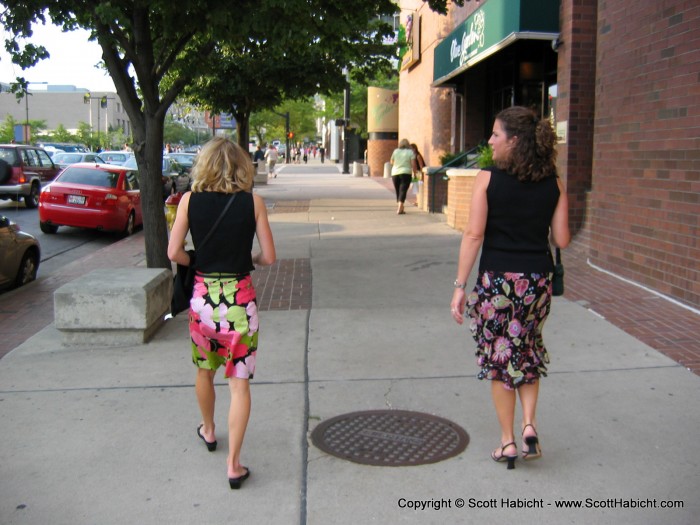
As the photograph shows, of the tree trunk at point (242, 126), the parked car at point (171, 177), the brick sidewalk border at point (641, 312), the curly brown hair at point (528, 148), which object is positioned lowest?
the brick sidewalk border at point (641, 312)

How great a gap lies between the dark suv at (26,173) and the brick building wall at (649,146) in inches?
645

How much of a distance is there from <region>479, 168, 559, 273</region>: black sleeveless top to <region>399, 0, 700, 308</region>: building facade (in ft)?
12.8

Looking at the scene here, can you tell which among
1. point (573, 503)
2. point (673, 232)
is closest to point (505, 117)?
point (573, 503)

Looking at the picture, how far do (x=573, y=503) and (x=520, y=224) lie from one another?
136cm

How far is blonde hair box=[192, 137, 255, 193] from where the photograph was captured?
3.72 m

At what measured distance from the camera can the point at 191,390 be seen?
17.3 feet

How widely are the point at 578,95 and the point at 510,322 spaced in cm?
746

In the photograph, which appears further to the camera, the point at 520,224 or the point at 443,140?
the point at 443,140

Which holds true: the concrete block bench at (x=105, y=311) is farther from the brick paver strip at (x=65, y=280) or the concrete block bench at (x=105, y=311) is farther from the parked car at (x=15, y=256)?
the parked car at (x=15, y=256)

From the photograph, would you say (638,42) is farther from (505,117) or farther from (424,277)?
(505,117)

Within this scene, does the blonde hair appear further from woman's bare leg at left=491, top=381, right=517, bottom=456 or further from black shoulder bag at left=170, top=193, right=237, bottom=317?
woman's bare leg at left=491, top=381, right=517, bottom=456

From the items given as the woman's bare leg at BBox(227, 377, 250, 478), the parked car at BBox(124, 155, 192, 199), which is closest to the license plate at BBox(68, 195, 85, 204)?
the parked car at BBox(124, 155, 192, 199)

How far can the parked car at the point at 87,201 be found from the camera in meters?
15.2

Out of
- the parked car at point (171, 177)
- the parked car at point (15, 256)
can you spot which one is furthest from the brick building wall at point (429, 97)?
the parked car at point (15, 256)
